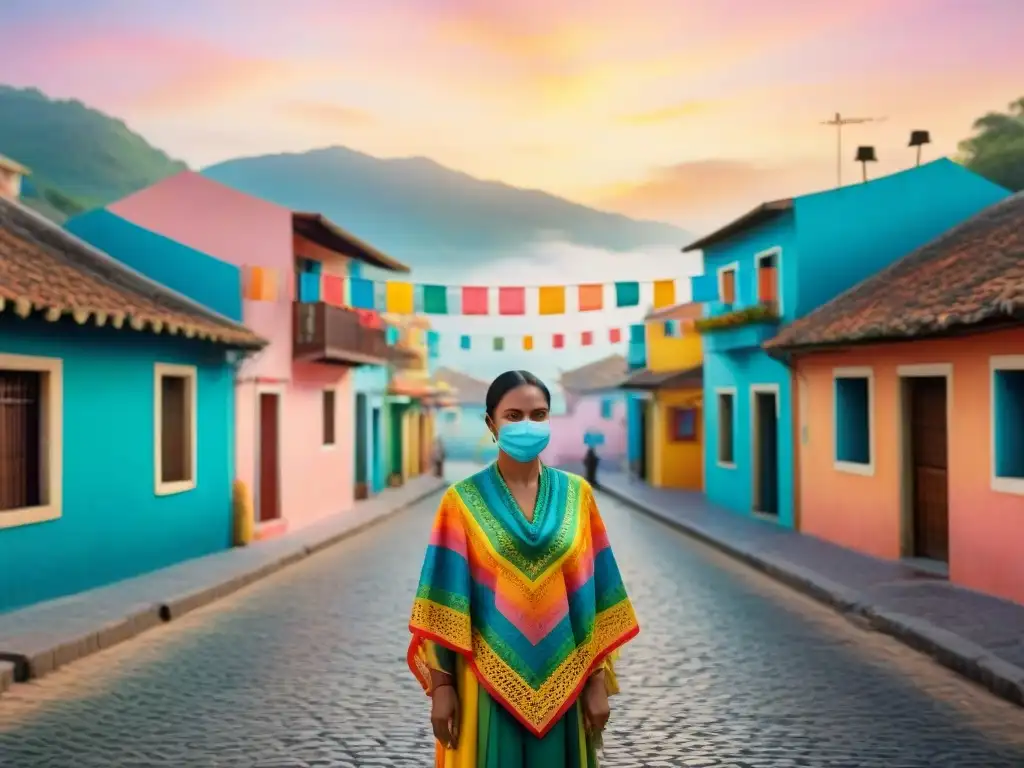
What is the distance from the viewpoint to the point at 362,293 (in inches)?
789

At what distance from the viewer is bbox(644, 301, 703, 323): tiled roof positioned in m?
39.0

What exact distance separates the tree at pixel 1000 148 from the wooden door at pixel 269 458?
26.2 meters

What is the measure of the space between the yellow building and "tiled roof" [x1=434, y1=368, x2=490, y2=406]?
4260cm

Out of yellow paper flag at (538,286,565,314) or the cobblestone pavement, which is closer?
the cobblestone pavement

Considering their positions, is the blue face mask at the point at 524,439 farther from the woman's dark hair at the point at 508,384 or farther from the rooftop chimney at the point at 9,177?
the rooftop chimney at the point at 9,177

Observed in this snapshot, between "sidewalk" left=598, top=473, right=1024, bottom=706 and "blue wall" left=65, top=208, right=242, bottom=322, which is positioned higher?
"blue wall" left=65, top=208, right=242, bottom=322

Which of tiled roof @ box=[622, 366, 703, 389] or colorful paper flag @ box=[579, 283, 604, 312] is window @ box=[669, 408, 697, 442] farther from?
colorful paper flag @ box=[579, 283, 604, 312]

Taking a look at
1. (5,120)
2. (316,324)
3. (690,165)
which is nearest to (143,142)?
(5,120)

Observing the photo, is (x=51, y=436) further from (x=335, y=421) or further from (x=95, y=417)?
(x=335, y=421)

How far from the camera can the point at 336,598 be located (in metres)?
12.4

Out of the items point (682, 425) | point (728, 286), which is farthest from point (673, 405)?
point (728, 286)

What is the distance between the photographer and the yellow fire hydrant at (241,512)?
1758cm

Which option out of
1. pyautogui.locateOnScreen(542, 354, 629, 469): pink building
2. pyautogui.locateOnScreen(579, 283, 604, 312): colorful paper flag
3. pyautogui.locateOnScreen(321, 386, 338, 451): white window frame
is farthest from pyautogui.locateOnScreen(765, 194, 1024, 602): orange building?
pyautogui.locateOnScreen(542, 354, 629, 469): pink building

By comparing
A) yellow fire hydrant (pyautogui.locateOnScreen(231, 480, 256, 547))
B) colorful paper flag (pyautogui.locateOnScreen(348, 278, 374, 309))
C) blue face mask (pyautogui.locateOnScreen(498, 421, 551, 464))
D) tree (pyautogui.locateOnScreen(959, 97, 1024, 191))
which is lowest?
yellow fire hydrant (pyautogui.locateOnScreen(231, 480, 256, 547))
